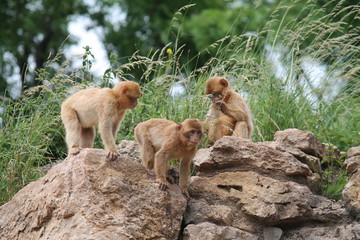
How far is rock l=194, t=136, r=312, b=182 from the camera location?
7.29 m

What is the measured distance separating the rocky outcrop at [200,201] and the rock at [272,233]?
1 centimetres

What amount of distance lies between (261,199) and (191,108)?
2.43 meters

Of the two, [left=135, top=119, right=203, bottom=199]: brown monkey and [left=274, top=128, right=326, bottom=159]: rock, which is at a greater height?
[left=274, top=128, right=326, bottom=159]: rock

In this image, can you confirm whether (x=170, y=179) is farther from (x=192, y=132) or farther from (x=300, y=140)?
(x=300, y=140)

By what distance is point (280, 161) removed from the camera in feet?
24.0

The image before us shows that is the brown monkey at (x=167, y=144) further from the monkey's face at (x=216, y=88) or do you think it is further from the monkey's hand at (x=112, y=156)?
the monkey's face at (x=216, y=88)

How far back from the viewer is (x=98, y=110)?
7.64m

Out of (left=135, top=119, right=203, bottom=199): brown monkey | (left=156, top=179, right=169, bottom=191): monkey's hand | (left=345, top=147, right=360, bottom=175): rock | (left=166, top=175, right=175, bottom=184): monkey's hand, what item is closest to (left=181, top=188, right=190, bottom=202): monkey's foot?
(left=135, top=119, right=203, bottom=199): brown monkey

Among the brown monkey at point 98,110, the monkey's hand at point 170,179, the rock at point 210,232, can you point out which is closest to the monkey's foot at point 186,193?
the monkey's hand at point 170,179

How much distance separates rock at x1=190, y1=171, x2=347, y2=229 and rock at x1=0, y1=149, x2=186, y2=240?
615mm

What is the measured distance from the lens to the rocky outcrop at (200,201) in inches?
243

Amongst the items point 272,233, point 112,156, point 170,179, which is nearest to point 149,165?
point 170,179

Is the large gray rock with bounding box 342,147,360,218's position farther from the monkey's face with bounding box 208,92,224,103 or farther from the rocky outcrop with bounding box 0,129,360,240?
the monkey's face with bounding box 208,92,224,103

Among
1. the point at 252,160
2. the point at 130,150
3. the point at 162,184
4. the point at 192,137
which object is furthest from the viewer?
the point at 130,150
